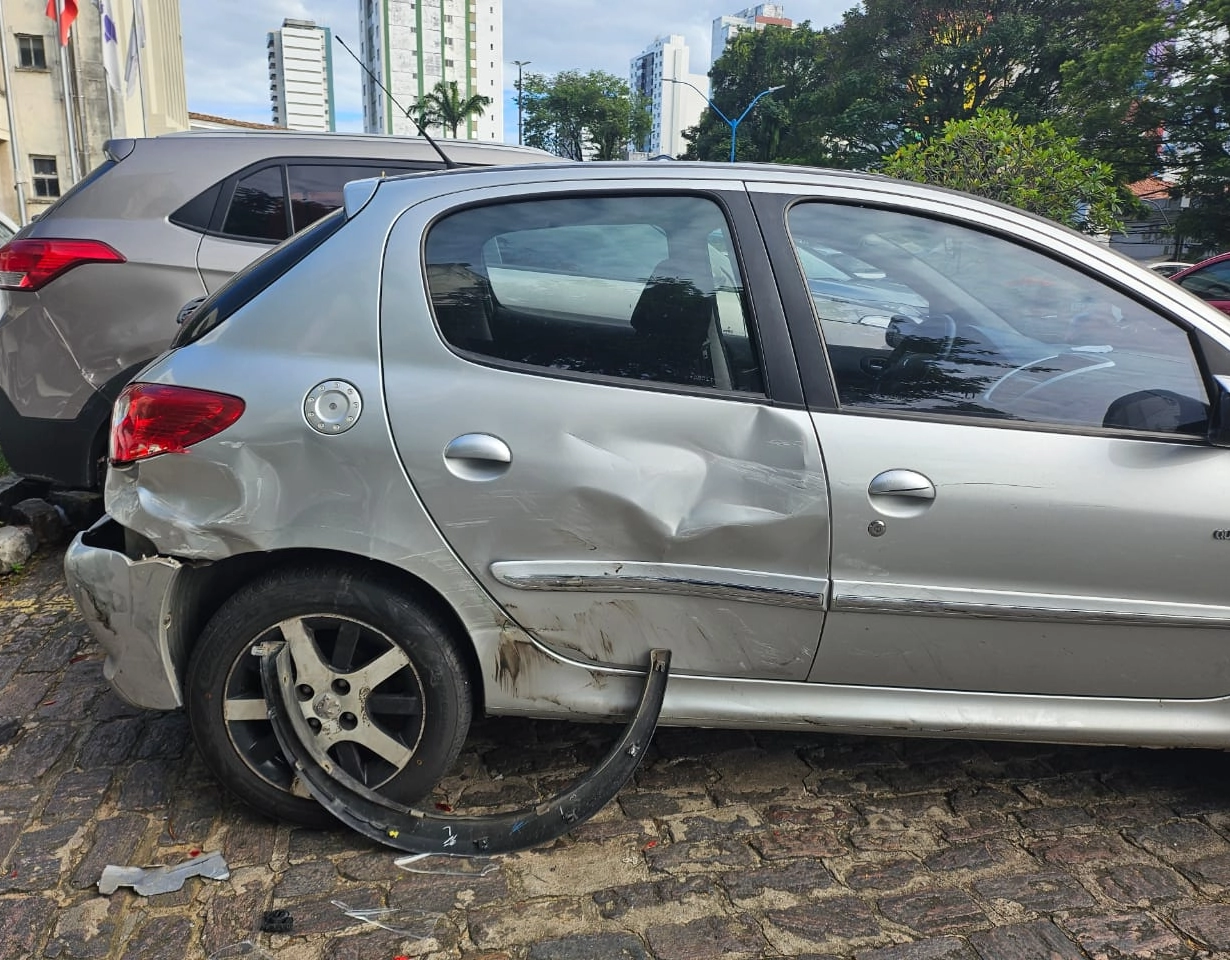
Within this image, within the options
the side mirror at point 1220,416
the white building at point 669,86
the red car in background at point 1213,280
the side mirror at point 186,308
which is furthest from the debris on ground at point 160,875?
the white building at point 669,86

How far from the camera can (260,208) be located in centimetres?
455

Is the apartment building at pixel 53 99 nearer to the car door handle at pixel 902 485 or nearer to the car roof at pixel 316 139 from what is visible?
the car roof at pixel 316 139

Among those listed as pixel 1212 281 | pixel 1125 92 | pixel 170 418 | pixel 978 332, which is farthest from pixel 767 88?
pixel 170 418

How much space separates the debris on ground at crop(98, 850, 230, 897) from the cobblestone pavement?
3 centimetres

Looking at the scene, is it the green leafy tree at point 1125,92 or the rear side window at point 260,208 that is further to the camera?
the green leafy tree at point 1125,92

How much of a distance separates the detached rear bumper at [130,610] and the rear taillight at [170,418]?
27 cm

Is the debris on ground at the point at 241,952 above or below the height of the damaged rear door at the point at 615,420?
below

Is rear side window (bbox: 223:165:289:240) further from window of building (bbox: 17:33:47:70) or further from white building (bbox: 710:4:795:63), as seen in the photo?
white building (bbox: 710:4:795:63)

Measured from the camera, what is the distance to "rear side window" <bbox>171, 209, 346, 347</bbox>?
2484mm

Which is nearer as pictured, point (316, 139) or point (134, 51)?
point (316, 139)

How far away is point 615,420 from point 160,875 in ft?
5.18

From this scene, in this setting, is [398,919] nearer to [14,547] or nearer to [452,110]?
[14,547]

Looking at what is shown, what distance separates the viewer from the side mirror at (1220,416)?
227 cm

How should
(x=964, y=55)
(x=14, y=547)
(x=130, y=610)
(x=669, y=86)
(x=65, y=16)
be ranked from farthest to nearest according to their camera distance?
(x=669, y=86) → (x=964, y=55) → (x=65, y=16) → (x=14, y=547) → (x=130, y=610)
